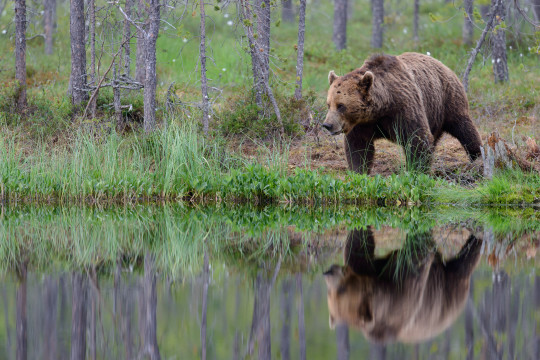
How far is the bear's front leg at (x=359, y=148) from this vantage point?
36.7ft

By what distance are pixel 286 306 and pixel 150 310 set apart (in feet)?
3.65

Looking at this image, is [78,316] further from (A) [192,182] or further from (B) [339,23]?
(B) [339,23]

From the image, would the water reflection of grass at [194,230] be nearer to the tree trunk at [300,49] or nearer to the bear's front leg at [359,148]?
the bear's front leg at [359,148]

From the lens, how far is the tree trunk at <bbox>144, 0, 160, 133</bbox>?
12141mm

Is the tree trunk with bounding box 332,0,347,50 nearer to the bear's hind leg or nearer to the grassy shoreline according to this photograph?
the bear's hind leg

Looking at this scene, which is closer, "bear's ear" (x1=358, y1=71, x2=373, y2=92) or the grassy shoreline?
"bear's ear" (x1=358, y1=71, x2=373, y2=92)

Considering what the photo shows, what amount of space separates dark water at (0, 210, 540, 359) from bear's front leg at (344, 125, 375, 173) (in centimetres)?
373

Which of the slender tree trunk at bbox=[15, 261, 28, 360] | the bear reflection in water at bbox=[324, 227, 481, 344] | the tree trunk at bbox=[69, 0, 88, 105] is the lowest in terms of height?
the slender tree trunk at bbox=[15, 261, 28, 360]

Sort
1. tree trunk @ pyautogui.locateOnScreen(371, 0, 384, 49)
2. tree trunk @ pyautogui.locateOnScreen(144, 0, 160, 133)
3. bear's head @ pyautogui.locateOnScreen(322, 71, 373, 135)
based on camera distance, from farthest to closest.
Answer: tree trunk @ pyautogui.locateOnScreen(371, 0, 384, 49) → tree trunk @ pyautogui.locateOnScreen(144, 0, 160, 133) → bear's head @ pyautogui.locateOnScreen(322, 71, 373, 135)

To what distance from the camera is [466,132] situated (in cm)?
1221

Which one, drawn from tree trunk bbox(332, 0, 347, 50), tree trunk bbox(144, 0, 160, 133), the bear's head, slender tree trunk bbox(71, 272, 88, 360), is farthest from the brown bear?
tree trunk bbox(332, 0, 347, 50)

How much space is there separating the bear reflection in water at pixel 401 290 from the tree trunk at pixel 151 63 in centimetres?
600

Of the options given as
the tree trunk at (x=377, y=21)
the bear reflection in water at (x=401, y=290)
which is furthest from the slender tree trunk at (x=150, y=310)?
the tree trunk at (x=377, y=21)

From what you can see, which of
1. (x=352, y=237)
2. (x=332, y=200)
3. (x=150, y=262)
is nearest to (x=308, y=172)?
(x=332, y=200)
